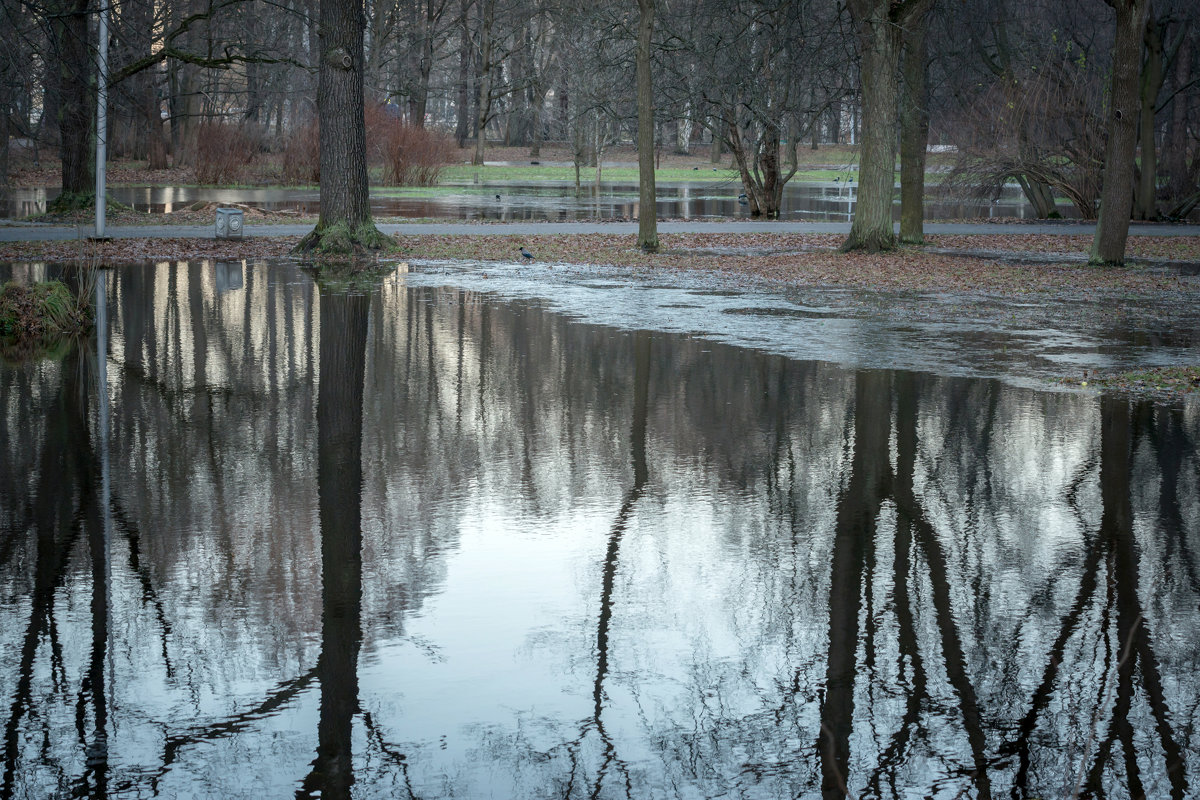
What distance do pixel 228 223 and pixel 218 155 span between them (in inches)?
899

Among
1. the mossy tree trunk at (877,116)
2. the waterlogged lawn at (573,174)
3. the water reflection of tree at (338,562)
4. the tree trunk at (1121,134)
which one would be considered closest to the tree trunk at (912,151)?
the mossy tree trunk at (877,116)

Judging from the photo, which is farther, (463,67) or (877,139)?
(463,67)

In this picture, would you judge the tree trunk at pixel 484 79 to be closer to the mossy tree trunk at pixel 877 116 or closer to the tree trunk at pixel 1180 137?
the tree trunk at pixel 1180 137

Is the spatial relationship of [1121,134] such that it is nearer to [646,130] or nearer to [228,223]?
[646,130]

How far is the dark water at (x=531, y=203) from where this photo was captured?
3462cm

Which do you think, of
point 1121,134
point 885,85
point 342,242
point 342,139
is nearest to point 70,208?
point 342,139

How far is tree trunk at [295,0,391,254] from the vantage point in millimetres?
22031

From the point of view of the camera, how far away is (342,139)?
22625 millimetres

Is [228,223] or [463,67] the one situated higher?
[463,67]

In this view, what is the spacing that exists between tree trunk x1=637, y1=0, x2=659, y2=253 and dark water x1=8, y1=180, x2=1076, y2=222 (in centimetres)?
945

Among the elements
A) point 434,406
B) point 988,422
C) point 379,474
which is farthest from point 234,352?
point 988,422

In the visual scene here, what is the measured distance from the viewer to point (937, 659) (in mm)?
5004

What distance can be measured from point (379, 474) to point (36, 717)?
3388 mm

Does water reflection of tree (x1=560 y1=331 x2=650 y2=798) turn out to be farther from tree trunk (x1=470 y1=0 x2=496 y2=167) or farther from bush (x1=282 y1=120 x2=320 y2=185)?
tree trunk (x1=470 y1=0 x2=496 y2=167)
